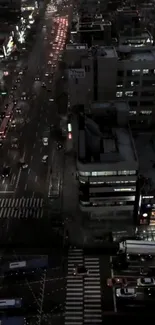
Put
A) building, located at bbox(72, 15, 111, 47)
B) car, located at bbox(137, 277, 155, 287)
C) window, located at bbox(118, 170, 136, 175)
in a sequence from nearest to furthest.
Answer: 1. car, located at bbox(137, 277, 155, 287)
2. window, located at bbox(118, 170, 136, 175)
3. building, located at bbox(72, 15, 111, 47)

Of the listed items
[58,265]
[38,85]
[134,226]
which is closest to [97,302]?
[58,265]

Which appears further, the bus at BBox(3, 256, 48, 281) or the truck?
the truck

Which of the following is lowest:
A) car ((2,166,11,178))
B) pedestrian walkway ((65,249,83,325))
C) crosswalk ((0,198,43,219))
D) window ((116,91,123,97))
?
pedestrian walkway ((65,249,83,325))

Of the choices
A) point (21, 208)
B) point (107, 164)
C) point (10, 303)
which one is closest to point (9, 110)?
point (21, 208)

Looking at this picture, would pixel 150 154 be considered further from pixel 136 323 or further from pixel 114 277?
pixel 136 323

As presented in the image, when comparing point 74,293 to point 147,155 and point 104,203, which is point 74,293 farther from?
point 147,155

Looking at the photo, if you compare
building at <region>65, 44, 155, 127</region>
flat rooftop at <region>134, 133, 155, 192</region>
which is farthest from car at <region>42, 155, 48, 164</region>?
flat rooftop at <region>134, 133, 155, 192</region>

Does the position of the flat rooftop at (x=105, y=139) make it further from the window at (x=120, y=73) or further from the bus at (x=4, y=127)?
the bus at (x=4, y=127)

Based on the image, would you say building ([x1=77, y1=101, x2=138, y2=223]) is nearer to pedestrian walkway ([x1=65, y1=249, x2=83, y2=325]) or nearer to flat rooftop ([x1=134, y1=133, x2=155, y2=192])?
flat rooftop ([x1=134, y1=133, x2=155, y2=192])

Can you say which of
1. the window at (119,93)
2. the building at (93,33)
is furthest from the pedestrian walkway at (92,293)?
the building at (93,33)
